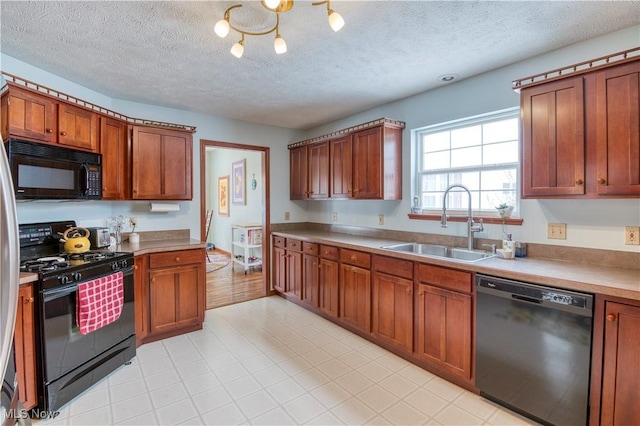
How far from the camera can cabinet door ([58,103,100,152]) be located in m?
2.39

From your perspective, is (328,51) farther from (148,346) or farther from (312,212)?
(148,346)

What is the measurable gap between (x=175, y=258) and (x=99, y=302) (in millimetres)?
835

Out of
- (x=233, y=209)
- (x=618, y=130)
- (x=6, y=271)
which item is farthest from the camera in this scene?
(x=233, y=209)

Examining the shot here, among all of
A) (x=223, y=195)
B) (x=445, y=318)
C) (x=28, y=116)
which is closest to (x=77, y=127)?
(x=28, y=116)

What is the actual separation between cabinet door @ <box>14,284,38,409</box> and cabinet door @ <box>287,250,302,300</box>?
245 cm

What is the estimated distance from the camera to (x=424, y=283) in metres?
2.40

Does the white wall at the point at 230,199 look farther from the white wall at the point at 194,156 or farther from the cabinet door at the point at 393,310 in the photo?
the cabinet door at the point at 393,310

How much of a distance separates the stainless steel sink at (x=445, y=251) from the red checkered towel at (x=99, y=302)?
7.46 ft

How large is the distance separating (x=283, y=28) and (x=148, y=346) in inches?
116

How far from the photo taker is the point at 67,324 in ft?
6.75

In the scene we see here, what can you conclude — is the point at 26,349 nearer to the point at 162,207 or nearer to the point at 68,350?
the point at 68,350

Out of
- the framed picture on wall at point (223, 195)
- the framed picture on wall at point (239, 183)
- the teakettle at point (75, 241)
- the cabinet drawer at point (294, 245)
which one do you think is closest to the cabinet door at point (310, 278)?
the cabinet drawer at point (294, 245)

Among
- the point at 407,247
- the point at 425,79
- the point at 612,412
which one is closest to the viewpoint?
the point at 612,412

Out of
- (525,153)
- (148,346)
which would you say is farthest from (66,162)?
(525,153)
